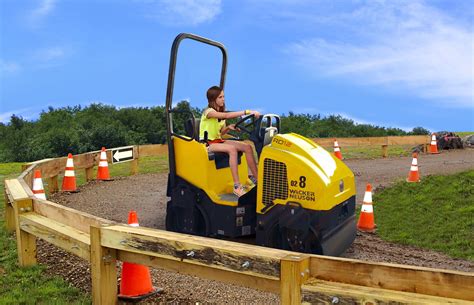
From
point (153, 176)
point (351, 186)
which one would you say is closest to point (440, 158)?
point (153, 176)

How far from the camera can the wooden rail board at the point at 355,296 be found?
2879mm

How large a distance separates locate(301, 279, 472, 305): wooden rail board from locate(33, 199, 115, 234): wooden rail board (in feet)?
7.26

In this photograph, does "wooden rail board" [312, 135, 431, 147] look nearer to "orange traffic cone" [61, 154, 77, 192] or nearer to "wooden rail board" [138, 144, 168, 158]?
"wooden rail board" [138, 144, 168, 158]

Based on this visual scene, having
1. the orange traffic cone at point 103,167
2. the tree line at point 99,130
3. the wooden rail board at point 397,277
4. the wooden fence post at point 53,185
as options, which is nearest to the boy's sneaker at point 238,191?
the wooden rail board at point 397,277

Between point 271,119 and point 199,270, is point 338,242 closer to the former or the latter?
point 271,119

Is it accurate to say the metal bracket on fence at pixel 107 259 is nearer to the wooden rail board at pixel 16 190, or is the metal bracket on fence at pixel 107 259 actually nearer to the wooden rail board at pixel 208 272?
the wooden rail board at pixel 208 272

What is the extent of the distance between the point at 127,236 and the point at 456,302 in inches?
100

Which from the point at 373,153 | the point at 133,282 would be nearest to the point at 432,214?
the point at 133,282

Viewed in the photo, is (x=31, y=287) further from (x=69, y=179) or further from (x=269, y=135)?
(x=69, y=179)

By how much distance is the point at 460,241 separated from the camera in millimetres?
7863

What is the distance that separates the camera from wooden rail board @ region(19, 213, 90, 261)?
4902 millimetres

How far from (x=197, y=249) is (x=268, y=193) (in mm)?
2433

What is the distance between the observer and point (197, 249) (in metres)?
3.79

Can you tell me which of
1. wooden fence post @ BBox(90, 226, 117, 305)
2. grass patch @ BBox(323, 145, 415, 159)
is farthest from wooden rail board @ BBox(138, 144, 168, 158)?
wooden fence post @ BBox(90, 226, 117, 305)
